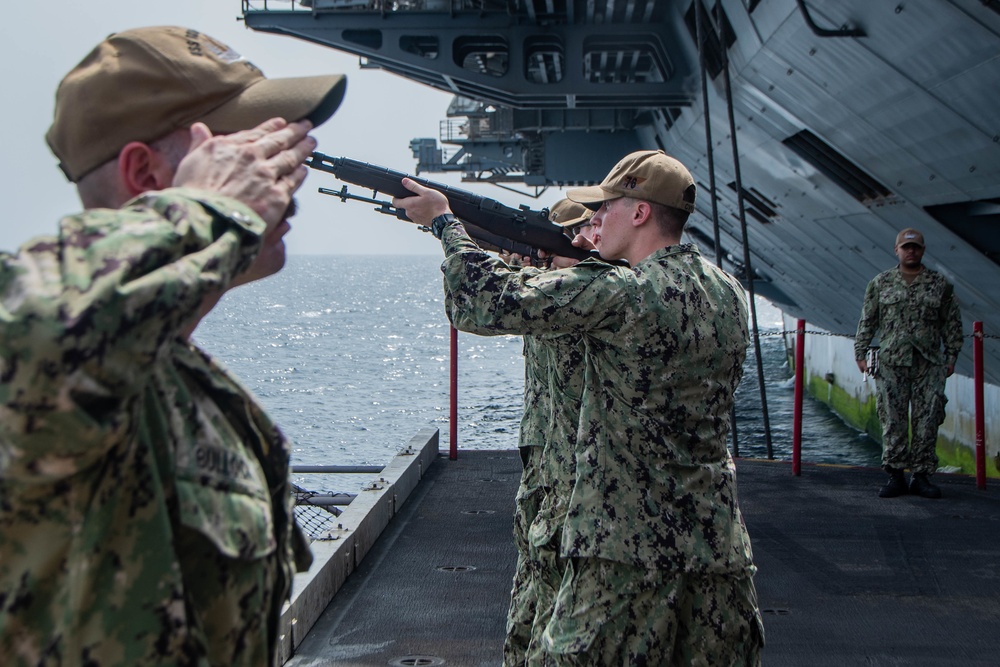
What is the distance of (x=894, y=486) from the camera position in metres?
8.25

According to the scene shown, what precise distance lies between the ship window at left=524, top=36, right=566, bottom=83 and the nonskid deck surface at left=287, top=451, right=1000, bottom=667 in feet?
24.8

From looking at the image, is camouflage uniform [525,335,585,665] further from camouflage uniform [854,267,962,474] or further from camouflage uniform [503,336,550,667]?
camouflage uniform [854,267,962,474]

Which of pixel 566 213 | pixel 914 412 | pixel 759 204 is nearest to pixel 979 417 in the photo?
pixel 914 412

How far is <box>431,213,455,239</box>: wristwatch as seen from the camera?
3119 millimetres

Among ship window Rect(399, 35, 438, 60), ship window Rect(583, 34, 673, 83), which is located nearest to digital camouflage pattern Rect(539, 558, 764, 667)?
ship window Rect(583, 34, 673, 83)

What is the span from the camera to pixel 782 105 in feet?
35.6

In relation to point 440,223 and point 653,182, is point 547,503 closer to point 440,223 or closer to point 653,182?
point 440,223

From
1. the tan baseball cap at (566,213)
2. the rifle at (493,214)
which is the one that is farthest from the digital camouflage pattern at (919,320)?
the rifle at (493,214)

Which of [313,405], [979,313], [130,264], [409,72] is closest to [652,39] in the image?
[409,72]

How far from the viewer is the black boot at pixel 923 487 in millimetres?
8203

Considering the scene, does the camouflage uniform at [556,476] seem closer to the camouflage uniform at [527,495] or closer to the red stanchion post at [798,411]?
the camouflage uniform at [527,495]

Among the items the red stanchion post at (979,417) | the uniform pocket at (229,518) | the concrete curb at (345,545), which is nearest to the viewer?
the uniform pocket at (229,518)

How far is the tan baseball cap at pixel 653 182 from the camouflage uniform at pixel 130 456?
1.86 metres

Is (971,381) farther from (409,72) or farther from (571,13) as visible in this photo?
(409,72)
